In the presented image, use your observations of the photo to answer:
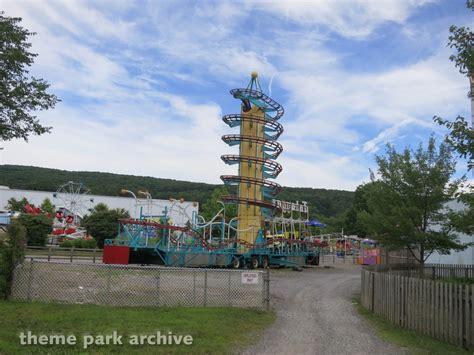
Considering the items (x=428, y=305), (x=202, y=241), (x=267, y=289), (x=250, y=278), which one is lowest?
(x=267, y=289)

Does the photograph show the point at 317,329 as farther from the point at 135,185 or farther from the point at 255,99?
the point at 135,185

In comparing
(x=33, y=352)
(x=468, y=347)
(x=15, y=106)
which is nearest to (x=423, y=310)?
(x=468, y=347)

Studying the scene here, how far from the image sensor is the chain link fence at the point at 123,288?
1212cm

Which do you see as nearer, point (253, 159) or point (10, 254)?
point (10, 254)

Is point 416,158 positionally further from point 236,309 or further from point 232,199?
point 232,199

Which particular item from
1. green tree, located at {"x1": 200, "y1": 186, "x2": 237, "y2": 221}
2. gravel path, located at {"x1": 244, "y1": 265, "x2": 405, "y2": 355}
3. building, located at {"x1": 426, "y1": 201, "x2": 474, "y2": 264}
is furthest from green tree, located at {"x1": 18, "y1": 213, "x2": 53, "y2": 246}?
building, located at {"x1": 426, "y1": 201, "x2": 474, "y2": 264}

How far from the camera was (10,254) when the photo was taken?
12141 mm

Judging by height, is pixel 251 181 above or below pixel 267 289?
above

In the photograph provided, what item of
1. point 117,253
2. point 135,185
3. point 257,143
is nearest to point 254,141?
point 257,143

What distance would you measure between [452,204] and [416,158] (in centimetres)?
1019

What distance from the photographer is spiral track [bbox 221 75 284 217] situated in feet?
110

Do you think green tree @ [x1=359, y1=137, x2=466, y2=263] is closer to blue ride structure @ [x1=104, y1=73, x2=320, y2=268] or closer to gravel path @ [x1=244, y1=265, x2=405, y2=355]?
gravel path @ [x1=244, y1=265, x2=405, y2=355]

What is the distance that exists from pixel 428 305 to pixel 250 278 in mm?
4490

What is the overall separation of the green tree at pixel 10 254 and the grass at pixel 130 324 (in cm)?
65
